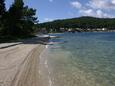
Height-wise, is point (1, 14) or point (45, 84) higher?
point (1, 14)

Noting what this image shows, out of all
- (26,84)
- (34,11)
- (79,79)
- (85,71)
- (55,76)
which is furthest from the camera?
(34,11)

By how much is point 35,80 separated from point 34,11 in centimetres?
10802

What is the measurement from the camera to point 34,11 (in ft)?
403

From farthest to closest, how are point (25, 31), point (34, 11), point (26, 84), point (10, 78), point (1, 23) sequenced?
point (34, 11) → point (25, 31) → point (1, 23) → point (10, 78) → point (26, 84)

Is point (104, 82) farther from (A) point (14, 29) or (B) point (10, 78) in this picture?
(A) point (14, 29)

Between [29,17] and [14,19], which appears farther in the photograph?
[29,17]

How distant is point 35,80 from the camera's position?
16297 mm

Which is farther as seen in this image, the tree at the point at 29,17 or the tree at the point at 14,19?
the tree at the point at 29,17

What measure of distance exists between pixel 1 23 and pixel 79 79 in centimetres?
6800

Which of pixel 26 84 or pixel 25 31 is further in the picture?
pixel 25 31

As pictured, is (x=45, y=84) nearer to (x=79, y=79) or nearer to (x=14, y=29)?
(x=79, y=79)

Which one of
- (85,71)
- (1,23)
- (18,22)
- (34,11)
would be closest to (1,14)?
(1,23)

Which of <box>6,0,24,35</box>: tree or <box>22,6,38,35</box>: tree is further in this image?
<box>22,6,38,35</box>: tree

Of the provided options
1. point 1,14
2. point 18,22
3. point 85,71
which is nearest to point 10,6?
point 18,22
